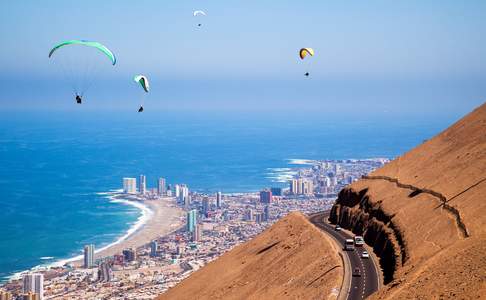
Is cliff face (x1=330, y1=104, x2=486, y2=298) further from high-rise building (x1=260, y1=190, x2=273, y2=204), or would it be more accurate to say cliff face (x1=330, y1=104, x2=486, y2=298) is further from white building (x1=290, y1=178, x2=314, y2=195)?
white building (x1=290, y1=178, x2=314, y2=195)

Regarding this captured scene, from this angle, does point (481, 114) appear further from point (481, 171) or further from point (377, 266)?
point (377, 266)

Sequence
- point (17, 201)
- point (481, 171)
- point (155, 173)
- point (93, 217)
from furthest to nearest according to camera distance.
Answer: point (155, 173) < point (17, 201) < point (93, 217) < point (481, 171)

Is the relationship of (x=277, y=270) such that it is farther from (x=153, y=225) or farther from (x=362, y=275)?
(x=153, y=225)

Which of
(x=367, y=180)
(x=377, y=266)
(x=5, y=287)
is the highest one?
(x=367, y=180)

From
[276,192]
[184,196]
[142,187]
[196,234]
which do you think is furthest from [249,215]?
[142,187]

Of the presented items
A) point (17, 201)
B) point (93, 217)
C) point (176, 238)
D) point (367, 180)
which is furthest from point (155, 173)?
point (367, 180)

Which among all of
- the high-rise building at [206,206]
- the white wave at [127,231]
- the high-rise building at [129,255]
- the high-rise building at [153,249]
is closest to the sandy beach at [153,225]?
the white wave at [127,231]

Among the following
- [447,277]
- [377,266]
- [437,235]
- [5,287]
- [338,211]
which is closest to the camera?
[447,277]

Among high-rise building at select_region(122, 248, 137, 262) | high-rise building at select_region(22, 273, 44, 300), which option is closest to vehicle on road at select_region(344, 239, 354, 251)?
high-rise building at select_region(22, 273, 44, 300)
